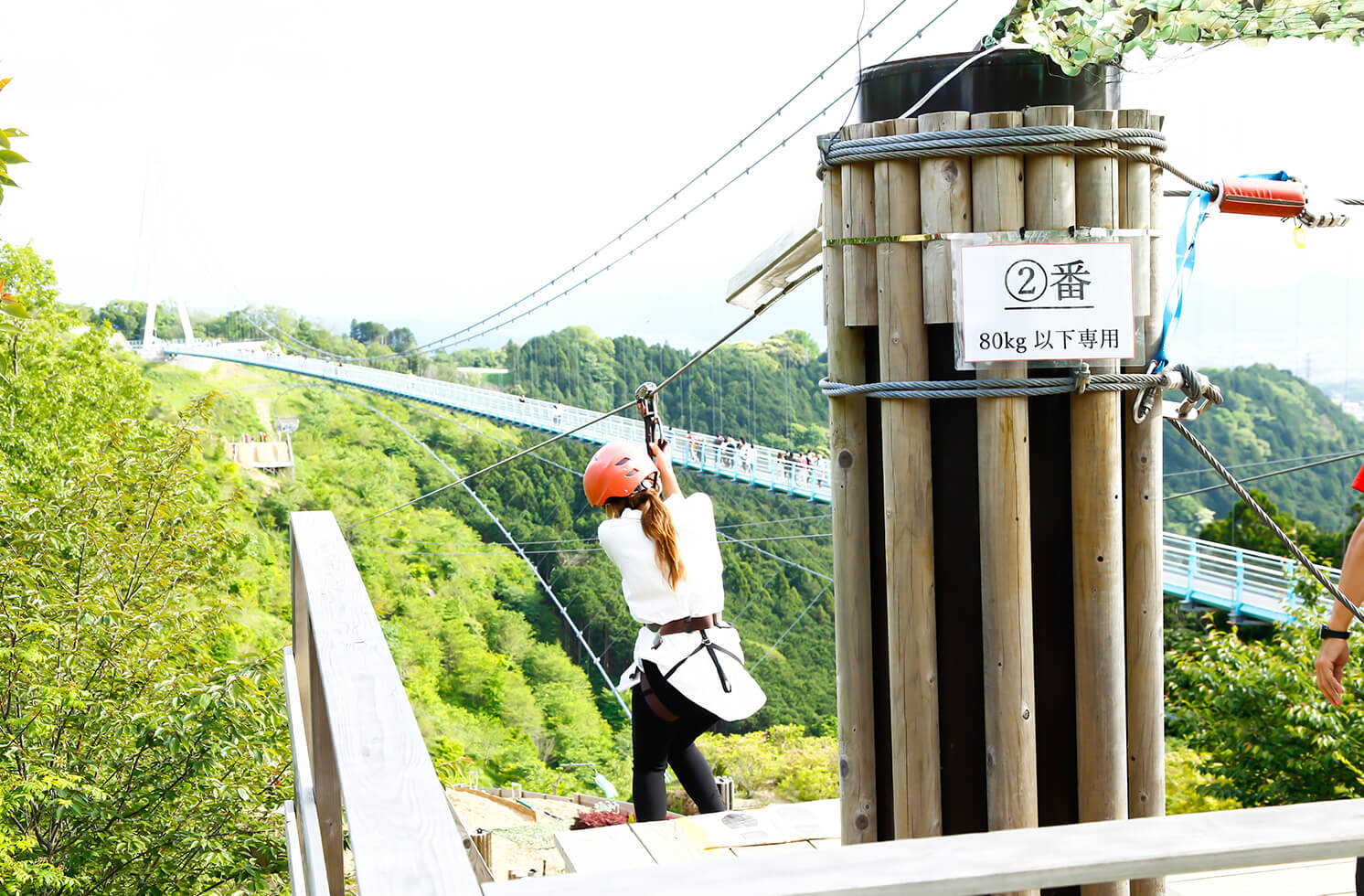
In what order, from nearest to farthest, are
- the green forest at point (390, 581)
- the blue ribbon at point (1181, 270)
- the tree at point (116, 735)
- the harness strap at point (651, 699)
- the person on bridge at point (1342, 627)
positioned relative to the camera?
1. the blue ribbon at point (1181, 270)
2. the person on bridge at point (1342, 627)
3. the harness strap at point (651, 699)
4. the tree at point (116, 735)
5. the green forest at point (390, 581)

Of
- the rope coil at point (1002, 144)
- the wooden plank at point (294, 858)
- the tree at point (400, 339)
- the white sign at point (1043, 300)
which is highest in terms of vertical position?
the tree at point (400, 339)

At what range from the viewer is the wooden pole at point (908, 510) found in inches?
44.9

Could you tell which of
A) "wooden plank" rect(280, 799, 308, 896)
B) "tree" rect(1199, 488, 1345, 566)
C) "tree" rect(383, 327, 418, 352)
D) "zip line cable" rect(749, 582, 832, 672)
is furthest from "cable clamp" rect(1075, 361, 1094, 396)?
"tree" rect(383, 327, 418, 352)

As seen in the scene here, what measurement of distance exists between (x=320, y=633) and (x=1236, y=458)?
29794mm

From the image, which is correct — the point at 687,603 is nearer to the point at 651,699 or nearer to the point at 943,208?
the point at 651,699

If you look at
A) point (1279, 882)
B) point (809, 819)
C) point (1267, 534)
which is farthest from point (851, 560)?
point (1267, 534)

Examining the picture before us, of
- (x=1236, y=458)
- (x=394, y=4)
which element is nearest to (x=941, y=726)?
(x=1236, y=458)

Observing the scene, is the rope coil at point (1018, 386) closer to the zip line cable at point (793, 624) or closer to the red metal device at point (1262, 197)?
the red metal device at point (1262, 197)

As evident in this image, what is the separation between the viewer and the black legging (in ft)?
7.18

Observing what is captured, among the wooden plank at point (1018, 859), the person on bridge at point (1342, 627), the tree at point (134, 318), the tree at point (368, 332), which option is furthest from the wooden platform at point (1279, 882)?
the tree at point (368, 332)

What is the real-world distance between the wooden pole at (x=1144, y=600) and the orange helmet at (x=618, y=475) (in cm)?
105

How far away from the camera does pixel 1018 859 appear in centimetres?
52

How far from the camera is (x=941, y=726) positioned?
121 centimetres

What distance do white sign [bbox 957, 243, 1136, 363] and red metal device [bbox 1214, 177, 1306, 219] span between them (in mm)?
224
